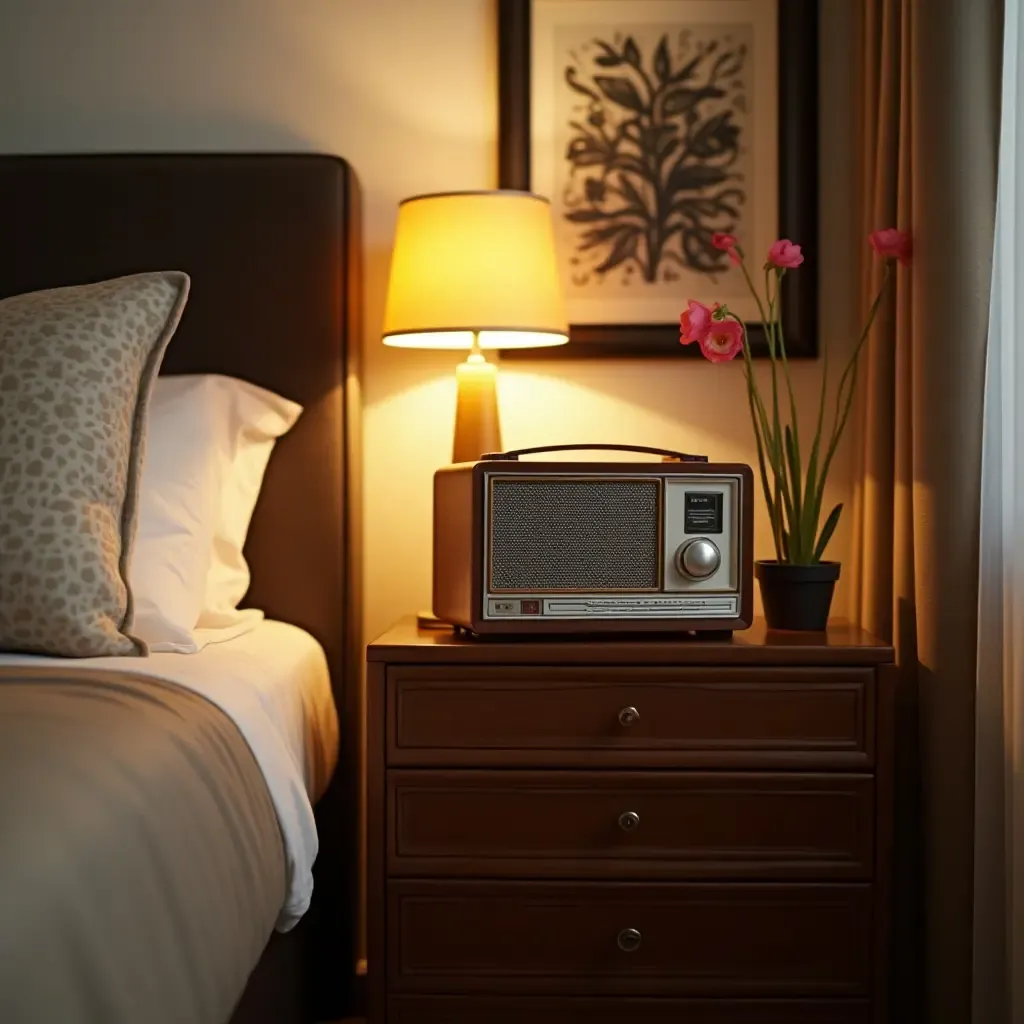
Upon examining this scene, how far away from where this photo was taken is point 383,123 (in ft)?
6.99

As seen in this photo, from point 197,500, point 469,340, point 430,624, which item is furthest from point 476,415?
point 197,500

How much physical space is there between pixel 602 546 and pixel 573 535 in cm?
4

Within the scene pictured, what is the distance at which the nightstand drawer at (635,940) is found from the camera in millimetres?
1641

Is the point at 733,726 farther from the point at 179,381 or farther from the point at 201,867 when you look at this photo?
the point at 179,381

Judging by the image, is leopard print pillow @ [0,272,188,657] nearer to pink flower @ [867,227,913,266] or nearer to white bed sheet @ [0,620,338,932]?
white bed sheet @ [0,620,338,932]

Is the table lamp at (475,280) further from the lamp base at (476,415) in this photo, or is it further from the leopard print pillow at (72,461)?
the leopard print pillow at (72,461)

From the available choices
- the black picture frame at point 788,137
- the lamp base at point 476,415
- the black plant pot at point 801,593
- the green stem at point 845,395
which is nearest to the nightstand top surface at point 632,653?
the black plant pot at point 801,593

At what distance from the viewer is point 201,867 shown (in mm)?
1161

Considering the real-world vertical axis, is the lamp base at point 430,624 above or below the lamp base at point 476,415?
below

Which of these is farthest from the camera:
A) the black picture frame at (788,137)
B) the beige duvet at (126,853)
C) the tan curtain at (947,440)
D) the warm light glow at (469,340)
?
the black picture frame at (788,137)

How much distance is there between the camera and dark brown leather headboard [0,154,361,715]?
2.00m

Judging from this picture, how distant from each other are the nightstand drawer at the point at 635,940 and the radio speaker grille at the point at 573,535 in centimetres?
39

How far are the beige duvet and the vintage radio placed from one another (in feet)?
1.34

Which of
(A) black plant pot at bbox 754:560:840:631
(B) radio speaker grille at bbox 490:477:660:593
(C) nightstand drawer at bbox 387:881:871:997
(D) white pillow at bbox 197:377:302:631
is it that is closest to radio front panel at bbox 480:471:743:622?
(B) radio speaker grille at bbox 490:477:660:593
